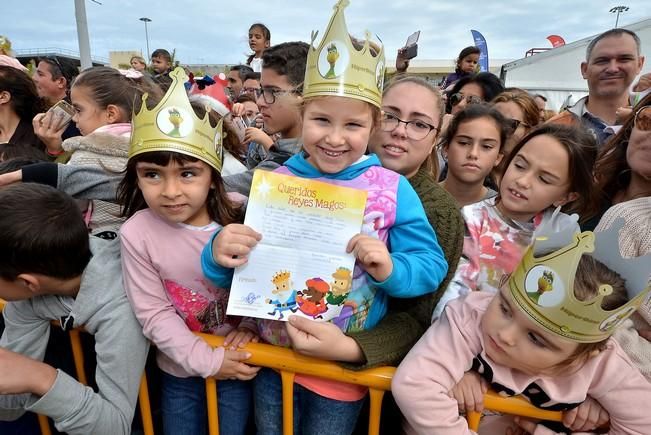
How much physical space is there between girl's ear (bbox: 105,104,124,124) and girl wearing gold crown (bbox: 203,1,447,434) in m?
1.73

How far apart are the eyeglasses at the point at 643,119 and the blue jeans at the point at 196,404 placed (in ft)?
7.33

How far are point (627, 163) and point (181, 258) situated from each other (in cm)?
231

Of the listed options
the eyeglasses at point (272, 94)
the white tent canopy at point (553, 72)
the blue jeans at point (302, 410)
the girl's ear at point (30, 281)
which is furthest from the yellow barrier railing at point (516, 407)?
the white tent canopy at point (553, 72)

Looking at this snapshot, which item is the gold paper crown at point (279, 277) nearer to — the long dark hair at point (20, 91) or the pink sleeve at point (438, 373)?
the pink sleeve at point (438, 373)

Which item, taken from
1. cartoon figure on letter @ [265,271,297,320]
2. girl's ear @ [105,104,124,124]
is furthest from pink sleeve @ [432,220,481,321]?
girl's ear @ [105,104,124,124]

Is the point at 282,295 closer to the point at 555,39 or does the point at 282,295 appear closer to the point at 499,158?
the point at 499,158

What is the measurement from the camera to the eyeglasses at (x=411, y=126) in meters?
1.88

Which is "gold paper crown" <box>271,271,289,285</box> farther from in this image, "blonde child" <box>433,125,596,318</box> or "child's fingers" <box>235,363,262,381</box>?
"blonde child" <box>433,125,596,318</box>

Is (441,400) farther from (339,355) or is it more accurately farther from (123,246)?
(123,246)

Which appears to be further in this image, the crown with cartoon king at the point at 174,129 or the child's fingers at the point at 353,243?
the crown with cartoon king at the point at 174,129

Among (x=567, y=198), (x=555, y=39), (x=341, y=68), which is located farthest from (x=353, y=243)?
(x=555, y=39)

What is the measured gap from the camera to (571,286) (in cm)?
116

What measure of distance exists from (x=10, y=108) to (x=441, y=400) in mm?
4246

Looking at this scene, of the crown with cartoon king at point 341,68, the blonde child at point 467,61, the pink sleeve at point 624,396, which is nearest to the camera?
the pink sleeve at point 624,396
